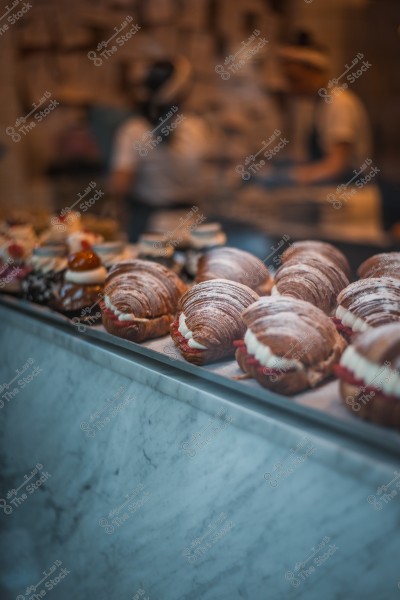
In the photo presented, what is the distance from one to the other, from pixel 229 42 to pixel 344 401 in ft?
21.9

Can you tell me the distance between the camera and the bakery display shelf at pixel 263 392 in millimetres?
1213

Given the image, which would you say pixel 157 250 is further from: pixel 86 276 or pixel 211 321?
pixel 211 321

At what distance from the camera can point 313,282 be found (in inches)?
70.4

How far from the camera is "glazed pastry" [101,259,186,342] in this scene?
1.83m

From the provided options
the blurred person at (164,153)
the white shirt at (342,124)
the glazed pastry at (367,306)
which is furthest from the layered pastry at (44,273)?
the white shirt at (342,124)

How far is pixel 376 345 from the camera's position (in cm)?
126

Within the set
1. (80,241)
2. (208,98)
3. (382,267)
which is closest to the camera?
(382,267)

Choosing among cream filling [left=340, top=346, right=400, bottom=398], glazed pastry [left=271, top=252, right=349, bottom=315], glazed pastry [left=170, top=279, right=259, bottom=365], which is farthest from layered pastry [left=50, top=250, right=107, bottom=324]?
cream filling [left=340, top=346, right=400, bottom=398]

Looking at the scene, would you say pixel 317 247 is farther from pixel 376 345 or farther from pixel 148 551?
pixel 148 551

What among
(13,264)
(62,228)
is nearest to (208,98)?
(62,228)

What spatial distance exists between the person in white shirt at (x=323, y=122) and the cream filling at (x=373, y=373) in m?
3.27

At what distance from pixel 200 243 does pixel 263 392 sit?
3.59 feet

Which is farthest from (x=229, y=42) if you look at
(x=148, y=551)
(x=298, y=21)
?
(x=148, y=551)

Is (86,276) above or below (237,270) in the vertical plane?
above
